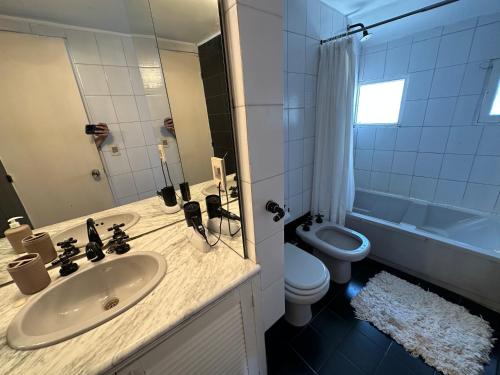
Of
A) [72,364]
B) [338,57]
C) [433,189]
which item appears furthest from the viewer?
[433,189]

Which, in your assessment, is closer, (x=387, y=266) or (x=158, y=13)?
(x=158, y=13)

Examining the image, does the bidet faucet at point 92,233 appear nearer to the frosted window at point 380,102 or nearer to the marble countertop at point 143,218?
the marble countertop at point 143,218

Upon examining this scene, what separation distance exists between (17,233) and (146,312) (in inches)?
25.4

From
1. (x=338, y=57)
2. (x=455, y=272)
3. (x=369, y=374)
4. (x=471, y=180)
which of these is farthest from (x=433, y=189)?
(x=369, y=374)

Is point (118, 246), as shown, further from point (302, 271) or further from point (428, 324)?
point (428, 324)

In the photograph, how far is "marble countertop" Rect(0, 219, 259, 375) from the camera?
52cm

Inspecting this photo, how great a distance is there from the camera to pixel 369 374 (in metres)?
1.16

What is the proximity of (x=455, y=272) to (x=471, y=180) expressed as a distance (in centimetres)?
94

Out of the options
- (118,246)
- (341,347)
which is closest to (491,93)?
(341,347)

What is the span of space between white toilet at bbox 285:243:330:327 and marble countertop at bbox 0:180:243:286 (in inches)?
23.5

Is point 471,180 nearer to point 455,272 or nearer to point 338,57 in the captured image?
point 455,272

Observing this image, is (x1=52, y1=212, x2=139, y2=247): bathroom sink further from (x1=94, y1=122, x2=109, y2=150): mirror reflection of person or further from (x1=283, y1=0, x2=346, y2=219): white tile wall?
(x1=283, y1=0, x2=346, y2=219): white tile wall

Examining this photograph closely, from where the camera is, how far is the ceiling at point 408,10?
156cm

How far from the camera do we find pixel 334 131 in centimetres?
177
